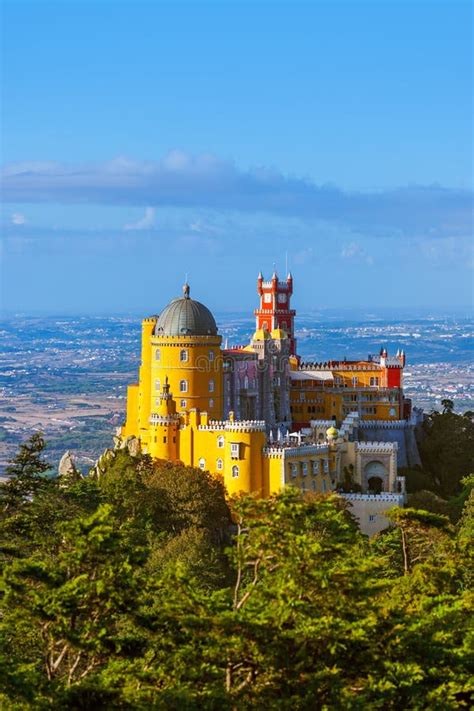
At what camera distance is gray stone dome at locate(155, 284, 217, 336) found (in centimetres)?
9050

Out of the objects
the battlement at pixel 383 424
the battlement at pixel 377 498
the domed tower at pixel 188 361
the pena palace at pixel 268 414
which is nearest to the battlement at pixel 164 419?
the pena palace at pixel 268 414

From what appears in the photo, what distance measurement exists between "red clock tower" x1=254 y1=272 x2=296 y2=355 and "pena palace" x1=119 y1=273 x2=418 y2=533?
824cm

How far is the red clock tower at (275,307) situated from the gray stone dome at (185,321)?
80.2ft

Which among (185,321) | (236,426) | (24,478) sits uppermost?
(185,321)

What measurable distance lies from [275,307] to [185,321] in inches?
1050

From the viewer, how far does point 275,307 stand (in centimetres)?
11669

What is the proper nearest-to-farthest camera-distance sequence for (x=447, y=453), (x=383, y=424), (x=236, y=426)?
1. (x=236, y=426)
2. (x=447, y=453)
3. (x=383, y=424)

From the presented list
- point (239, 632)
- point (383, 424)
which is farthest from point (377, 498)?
point (239, 632)

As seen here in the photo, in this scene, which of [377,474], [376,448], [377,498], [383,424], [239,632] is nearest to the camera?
[239,632]

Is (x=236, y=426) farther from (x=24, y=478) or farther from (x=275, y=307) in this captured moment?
(x=275, y=307)

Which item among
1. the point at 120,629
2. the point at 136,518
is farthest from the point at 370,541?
the point at 120,629

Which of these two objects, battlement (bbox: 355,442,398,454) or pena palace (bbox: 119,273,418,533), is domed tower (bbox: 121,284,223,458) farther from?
battlement (bbox: 355,442,398,454)

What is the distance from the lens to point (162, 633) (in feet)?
135

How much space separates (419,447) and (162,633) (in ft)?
208
